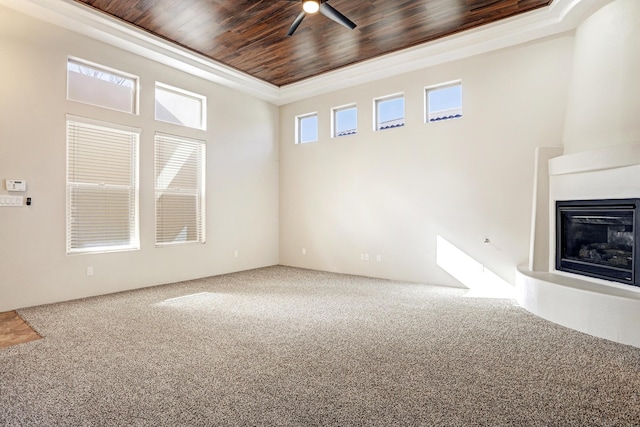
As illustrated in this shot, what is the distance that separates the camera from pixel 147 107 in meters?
5.10

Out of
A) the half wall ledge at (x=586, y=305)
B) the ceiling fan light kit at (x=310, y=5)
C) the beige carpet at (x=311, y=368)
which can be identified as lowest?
the beige carpet at (x=311, y=368)

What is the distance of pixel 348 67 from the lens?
228 inches

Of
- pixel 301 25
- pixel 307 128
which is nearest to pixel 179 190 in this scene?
pixel 307 128

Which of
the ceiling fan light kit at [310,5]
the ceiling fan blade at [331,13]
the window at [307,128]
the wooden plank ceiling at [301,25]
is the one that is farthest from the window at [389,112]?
the ceiling fan light kit at [310,5]

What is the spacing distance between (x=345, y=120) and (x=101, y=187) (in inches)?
164

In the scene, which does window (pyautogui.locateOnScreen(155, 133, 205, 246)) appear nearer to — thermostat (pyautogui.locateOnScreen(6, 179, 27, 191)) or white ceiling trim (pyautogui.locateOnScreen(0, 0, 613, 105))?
white ceiling trim (pyautogui.locateOnScreen(0, 0, 613, 105))

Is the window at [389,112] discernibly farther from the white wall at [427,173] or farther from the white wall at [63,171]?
the white wall at [63,171]

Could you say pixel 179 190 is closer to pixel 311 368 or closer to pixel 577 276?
pixel 311 368

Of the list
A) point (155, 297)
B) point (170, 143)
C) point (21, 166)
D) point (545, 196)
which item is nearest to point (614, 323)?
point (545, 196)

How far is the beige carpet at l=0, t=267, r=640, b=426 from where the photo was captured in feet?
6.20

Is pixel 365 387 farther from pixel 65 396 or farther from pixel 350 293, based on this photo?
pixel 350 293

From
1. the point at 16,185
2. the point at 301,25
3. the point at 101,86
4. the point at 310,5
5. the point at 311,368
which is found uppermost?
the point at 301,25

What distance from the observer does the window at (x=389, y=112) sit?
18.9 ft

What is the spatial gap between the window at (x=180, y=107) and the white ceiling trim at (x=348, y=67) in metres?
0.38
